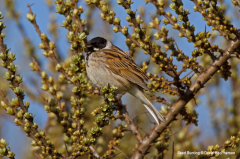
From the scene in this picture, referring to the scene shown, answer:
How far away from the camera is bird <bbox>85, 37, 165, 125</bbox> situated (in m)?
4.52

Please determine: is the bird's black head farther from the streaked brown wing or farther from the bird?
the streaked brown wing

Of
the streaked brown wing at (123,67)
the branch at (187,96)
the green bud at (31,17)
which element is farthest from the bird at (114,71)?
the green bud at (31,17)

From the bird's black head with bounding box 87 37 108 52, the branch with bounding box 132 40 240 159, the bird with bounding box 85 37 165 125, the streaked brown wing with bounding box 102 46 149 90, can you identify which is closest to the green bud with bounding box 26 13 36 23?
the bird with bounding box 85 37 165 125

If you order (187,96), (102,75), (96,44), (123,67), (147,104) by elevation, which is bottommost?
(187,96)

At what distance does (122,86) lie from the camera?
475cm

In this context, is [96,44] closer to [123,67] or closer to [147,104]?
[123,67]

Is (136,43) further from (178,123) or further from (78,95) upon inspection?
(178,123)

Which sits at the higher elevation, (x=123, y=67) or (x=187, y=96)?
(x=123, y=67)

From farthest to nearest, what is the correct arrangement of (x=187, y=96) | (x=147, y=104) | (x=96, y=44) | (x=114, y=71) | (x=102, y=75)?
1. (x=96, y=44)
2. (x=114, y=71)
3. (x=102, y=75)
4. (x=147, y=104)
5. (x=187, y=96)

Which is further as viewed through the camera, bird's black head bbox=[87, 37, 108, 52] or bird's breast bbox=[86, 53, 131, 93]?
bird's black head bbox=[87, 37, 108, 52]

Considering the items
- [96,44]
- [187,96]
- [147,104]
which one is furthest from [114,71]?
[187,96]

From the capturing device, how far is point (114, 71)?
477 cm

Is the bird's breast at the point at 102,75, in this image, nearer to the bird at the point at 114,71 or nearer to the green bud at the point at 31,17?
the bird at the point at 114,71

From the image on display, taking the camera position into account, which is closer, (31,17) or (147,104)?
(31,17)
